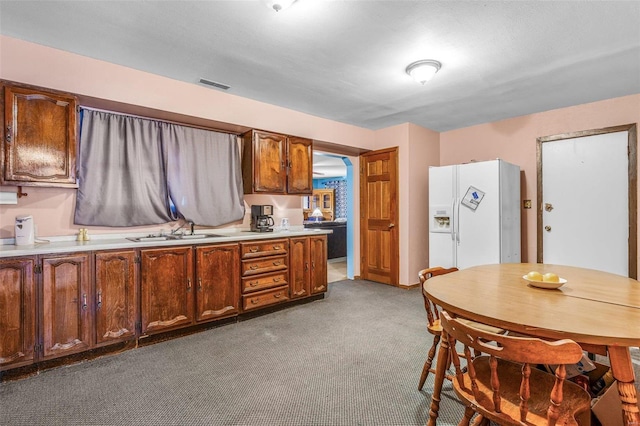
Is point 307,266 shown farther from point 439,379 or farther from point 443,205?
point 439,379

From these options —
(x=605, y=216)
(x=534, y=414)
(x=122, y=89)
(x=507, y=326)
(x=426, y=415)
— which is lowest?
(x=426, y=415)

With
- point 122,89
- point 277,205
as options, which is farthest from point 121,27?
point 277,205

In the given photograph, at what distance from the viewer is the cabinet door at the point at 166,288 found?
2.73 metres

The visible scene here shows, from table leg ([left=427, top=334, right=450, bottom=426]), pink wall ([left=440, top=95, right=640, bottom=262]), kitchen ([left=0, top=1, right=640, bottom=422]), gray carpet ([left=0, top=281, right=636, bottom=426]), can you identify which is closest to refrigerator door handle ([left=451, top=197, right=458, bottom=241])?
kitchen ([left=0, top=1, right=640, bottom=422])

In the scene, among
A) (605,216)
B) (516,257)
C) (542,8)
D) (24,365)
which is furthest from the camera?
(516,257)

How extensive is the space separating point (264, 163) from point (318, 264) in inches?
59.2

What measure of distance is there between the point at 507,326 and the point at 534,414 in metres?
0.32

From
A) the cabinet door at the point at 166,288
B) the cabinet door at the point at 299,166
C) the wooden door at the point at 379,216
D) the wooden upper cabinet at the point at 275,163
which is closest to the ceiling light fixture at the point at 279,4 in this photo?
the wooden upper cabinet at the point at 275,163

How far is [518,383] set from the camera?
4.44 feet

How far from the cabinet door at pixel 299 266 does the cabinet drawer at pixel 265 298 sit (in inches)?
5.2

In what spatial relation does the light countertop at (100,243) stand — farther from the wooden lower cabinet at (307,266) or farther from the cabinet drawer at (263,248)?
the wooden lower cabinet at (307,266)

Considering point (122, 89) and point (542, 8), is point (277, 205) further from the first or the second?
point (542, 8)

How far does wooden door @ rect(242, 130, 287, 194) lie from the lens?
12.3 feet

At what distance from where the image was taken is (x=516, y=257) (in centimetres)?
417
